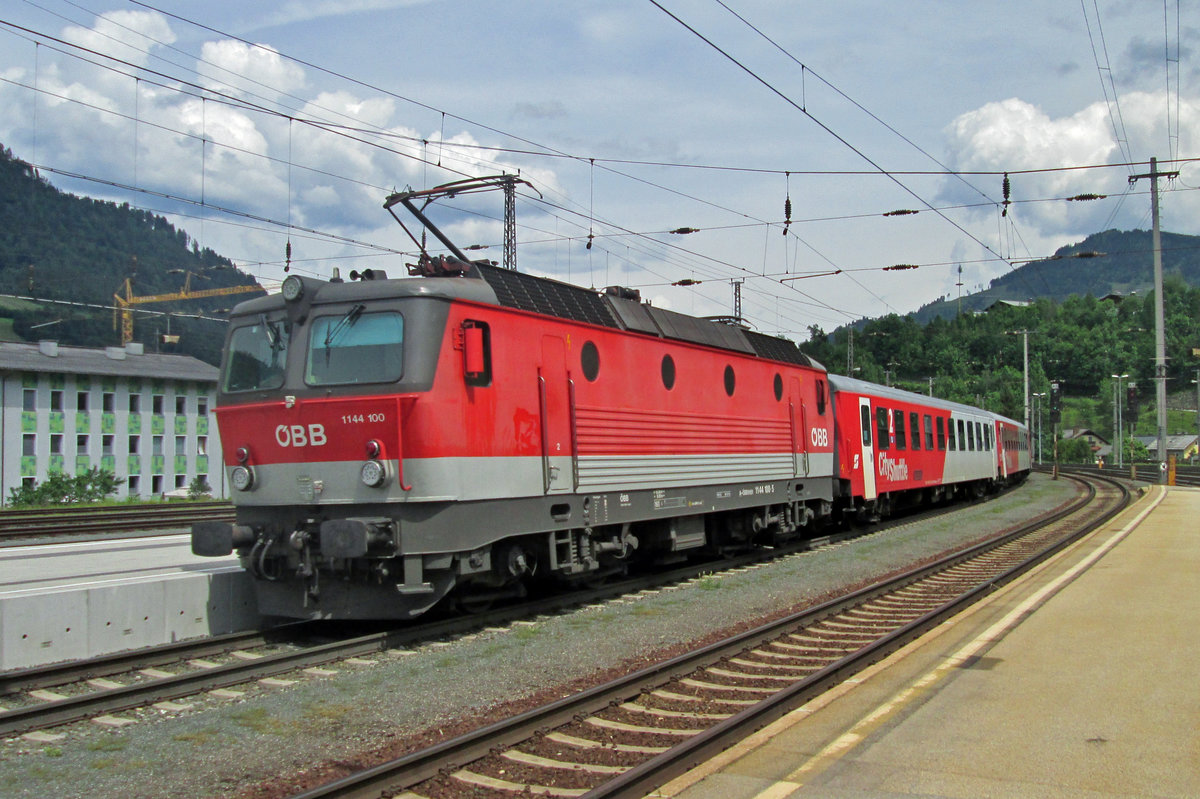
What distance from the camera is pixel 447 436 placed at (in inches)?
365

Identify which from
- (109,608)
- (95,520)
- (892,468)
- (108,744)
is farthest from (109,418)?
(108,744)

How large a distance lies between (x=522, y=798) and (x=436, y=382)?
476 cm

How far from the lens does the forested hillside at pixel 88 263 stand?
83.8 metres

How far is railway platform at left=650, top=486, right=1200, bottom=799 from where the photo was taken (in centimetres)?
519

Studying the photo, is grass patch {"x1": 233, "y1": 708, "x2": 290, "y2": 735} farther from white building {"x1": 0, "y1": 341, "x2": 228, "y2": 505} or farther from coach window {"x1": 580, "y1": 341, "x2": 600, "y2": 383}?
white building {"x1": 0, "y1": 341, "x2": 228, "y2": 505}

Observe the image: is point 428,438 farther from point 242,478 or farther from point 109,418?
point 109,418

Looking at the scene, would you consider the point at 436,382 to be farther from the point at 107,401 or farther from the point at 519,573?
the point at 107,401

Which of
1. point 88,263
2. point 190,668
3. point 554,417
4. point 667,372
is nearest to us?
point 190,668

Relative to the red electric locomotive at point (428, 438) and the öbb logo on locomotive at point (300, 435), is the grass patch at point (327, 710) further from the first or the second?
the öbb logo on locomotive at point (300, 435)

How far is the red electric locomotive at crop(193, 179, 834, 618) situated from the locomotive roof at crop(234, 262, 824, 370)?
3 centimetres

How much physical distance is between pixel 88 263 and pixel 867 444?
10410 cm

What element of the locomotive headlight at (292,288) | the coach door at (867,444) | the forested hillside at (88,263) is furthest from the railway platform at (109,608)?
the forested hillside at (88,263)

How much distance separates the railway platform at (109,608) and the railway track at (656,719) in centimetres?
472

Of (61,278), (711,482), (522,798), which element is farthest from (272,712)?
(61,278)
